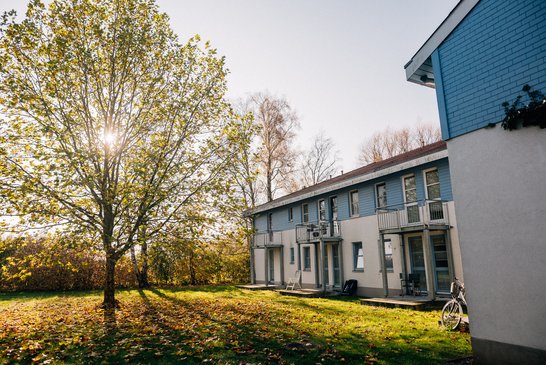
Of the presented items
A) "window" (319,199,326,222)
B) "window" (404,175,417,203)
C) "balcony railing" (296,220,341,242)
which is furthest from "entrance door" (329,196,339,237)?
"window" (404,175,417,203)

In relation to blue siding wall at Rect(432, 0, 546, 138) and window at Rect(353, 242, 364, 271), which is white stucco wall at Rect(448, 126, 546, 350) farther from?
window at Rect(353, 242, 364, 271)

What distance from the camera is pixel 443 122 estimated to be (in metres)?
7.25

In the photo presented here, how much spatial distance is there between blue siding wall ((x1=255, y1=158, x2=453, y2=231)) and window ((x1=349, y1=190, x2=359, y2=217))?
179mm

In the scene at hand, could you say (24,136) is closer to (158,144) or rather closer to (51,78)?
(51,78)

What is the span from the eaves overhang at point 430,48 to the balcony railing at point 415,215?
22.6 ft

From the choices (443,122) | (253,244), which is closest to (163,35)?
(443,122)

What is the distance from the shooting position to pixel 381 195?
18.1m

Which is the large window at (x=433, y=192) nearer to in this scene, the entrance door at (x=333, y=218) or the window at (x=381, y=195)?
the window at (x=381, y=195)

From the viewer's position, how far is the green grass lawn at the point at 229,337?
6.75m

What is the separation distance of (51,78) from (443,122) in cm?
1144

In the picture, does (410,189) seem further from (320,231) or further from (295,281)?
(295,281)

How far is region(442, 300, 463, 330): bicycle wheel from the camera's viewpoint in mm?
9066

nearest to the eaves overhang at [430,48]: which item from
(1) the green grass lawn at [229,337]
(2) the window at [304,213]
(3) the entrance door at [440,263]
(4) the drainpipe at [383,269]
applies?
(1) the green grass lawn at [229,337]

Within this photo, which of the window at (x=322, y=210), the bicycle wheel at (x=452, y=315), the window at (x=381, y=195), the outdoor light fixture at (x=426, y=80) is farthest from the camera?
the window at (x=322, y=210)
